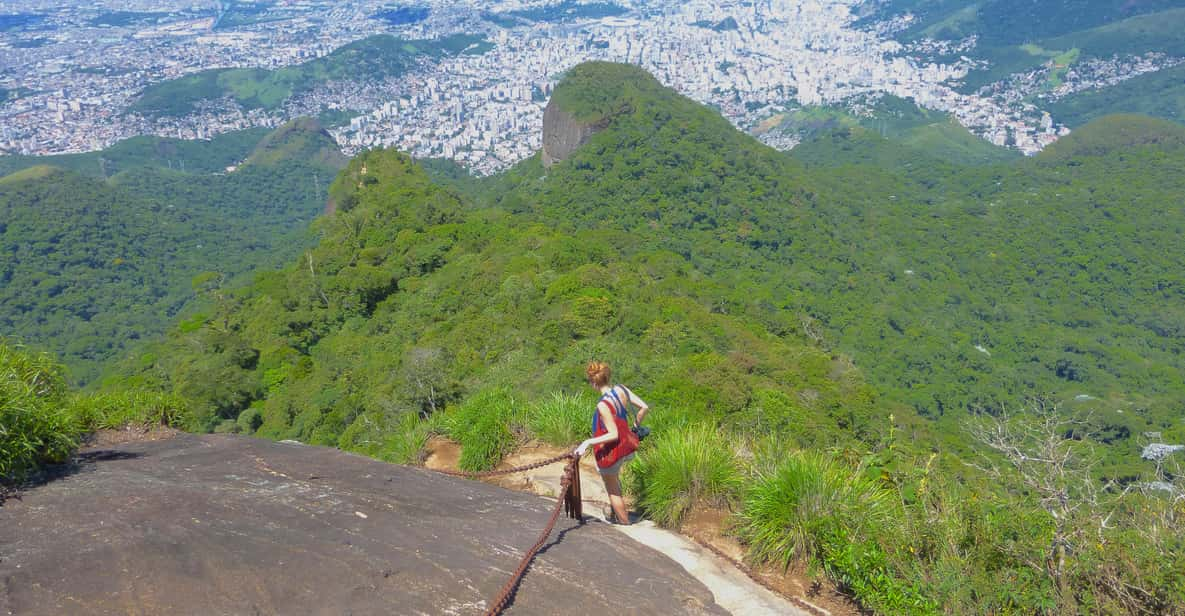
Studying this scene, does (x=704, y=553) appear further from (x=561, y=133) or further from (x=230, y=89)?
(x=230, y=89)

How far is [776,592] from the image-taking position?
536 cm

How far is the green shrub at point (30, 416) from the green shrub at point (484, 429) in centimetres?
374

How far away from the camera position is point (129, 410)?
7086 millimetres

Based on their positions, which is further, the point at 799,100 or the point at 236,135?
the point at 799,100

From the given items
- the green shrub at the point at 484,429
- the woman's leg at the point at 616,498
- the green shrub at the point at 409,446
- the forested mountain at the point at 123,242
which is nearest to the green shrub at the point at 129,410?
the green shrub at the point at 409,446

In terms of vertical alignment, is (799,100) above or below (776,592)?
below

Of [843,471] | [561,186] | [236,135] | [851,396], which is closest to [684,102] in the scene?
[561,186]

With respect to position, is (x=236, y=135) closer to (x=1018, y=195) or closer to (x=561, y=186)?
(x=561, y=186)

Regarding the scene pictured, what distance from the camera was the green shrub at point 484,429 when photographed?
8234mm

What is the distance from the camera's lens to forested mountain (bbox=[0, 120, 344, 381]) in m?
67.6

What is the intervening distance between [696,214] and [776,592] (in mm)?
56581

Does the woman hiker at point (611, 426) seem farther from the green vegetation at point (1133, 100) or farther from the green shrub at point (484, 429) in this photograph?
the green vegetation at point (1133, 100)

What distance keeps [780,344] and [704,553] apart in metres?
25.1

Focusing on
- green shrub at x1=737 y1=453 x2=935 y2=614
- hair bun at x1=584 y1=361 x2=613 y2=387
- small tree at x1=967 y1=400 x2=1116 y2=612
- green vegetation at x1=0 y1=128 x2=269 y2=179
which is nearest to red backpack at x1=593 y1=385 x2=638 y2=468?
hair bun at x1=584 y1=361 x2=613 y2=387
